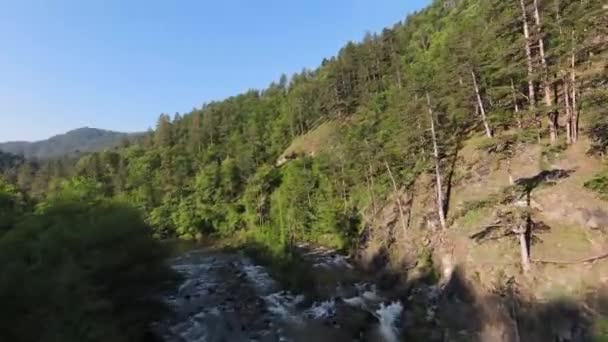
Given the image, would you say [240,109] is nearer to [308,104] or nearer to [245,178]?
[308,104]

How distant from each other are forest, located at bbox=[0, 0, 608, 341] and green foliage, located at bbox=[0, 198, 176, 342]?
0.27 ft

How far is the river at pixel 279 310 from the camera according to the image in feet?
85.1

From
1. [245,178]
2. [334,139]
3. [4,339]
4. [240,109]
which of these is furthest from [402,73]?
[4,339]

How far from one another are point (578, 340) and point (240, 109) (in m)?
120

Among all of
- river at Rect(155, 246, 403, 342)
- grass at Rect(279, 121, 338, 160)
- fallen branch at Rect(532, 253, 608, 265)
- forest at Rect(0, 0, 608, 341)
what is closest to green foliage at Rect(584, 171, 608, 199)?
forest at Rect(0, 0, 608, 341)

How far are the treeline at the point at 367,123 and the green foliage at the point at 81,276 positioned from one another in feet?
21.5

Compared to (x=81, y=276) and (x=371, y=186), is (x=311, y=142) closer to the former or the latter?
(x=371, y=186)

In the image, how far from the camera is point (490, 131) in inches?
1336

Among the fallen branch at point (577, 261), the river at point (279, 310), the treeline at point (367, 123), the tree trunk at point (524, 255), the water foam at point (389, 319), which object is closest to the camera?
the fallen branch at point (577, 261)

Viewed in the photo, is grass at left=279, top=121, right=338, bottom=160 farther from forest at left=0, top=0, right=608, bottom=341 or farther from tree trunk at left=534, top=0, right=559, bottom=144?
tree trunk at left=534, top=0, right=559, bottom=144

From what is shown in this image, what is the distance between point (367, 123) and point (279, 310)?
39.8 meters

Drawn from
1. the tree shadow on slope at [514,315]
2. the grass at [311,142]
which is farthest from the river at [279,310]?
the grass at [311,142]

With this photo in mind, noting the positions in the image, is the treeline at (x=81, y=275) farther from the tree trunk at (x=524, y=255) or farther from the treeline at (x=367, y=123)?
the tree trunk at (x=524, y=255)

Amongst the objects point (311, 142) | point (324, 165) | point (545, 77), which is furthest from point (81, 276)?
point (311, 142)
